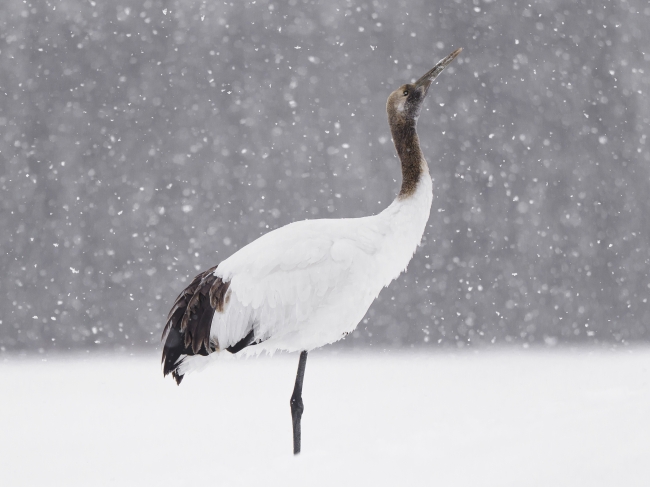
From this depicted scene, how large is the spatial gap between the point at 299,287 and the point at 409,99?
0.75 m

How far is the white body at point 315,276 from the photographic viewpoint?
7.34 ft

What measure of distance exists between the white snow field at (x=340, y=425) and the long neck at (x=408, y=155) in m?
0.84

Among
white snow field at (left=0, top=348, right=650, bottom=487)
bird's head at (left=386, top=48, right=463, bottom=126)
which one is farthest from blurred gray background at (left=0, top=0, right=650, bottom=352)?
bird's head at (left=386, top=48, right=463, bottom=126)

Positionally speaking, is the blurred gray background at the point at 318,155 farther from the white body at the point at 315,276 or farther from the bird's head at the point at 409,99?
the white body at the point at 315,276

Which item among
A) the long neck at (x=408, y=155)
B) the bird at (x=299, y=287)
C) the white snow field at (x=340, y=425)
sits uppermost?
the long neck at (x=408, y=155)

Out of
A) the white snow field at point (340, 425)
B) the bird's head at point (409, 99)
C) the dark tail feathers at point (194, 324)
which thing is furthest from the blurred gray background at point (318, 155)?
the dark tail feathers at point (194, 324)

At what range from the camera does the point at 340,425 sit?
299 cm

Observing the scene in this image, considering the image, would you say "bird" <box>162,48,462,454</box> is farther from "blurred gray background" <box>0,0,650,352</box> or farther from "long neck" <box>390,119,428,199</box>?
"blurred gray background" <box>0,0,650,352</box>

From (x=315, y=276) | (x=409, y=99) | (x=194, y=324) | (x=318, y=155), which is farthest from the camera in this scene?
(x=318, y=155)

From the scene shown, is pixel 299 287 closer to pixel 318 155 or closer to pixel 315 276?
pixel 315 276

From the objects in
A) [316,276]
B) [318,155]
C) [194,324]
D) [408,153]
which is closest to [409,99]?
[408,153]

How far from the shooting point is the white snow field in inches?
83.4

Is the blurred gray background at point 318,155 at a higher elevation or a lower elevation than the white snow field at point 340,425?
higher

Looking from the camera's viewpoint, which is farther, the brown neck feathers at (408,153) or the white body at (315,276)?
the brown neck feathers at (408,153)
